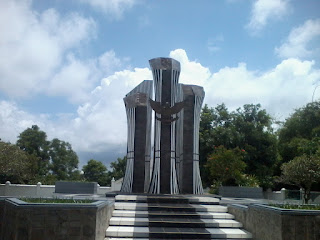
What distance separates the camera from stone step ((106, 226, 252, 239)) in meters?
6.49

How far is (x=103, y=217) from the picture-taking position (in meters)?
6.30

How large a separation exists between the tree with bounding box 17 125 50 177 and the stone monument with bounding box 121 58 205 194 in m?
19.0

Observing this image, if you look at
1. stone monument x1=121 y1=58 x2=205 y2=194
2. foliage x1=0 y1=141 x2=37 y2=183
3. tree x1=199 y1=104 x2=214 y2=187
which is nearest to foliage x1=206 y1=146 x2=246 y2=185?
stone monument x1=121 y1=58 x2=205 y2=194

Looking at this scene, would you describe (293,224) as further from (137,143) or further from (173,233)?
(137,143)

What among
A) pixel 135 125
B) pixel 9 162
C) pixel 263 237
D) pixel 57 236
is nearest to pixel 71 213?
pixel 57 236

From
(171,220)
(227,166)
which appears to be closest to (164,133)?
(227,166)

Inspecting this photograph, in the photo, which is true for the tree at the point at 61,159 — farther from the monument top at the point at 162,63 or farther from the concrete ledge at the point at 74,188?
the monument top at the point at 162,63

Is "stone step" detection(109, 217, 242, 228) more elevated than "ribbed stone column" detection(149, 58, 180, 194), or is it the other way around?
"ribbed stone column" detection(149, 58, 180, 194)

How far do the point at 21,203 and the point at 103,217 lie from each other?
157 centimetres

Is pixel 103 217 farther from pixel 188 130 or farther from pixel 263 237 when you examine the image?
pixel 188 130

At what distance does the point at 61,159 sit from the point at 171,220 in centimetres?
2686

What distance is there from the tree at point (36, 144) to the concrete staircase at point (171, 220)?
78.3 ft

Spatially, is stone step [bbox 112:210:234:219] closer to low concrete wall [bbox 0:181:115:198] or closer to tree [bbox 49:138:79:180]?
low concrete wall [bbox 0:181:115:198]

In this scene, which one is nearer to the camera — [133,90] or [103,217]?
[103,217]
